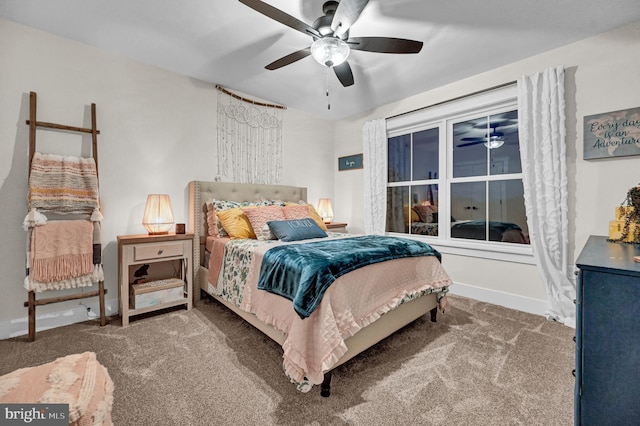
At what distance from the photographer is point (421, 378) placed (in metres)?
1.71

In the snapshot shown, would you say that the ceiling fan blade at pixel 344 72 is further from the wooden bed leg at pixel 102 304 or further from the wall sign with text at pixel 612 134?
the wooden bed leg at pixel 102 304

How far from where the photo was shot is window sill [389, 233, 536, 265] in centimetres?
281

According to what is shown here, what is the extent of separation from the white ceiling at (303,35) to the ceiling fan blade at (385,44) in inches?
11.0

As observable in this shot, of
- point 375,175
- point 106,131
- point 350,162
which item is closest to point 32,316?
point 106,131

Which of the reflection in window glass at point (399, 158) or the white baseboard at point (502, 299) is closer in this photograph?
the white baseboard at point (502, 299)

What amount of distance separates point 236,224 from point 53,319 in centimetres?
176

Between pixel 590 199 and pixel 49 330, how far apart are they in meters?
4.91

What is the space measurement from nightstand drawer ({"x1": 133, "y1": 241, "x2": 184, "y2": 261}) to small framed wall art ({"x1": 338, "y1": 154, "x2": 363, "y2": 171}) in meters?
2.80

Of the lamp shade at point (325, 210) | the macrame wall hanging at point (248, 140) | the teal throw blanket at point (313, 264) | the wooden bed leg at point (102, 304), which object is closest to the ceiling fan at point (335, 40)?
the teal throw blanket at point (313, 264)

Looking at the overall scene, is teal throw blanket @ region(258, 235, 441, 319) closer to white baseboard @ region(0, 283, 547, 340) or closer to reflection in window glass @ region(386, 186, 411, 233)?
white baseboard @ region(0, 283, 547, 340)

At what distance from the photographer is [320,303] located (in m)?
1.54

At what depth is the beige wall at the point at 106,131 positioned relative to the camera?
7.47ft

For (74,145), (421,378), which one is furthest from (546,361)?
(74,145)

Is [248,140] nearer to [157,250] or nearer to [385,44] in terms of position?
[157,250]
